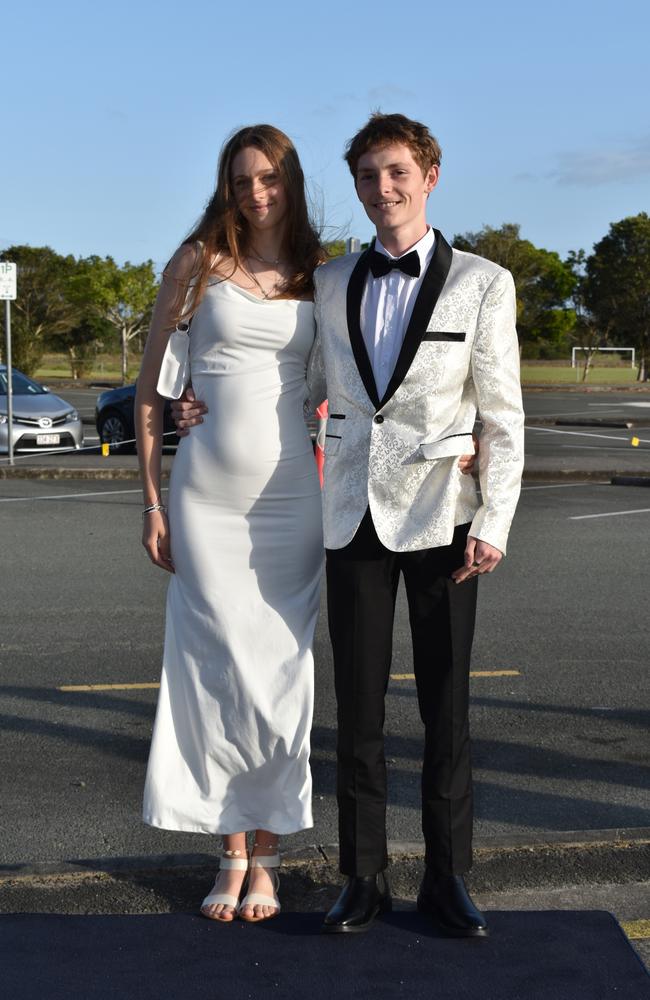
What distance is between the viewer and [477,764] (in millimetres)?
4859

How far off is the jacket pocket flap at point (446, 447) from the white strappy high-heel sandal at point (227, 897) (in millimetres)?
1294

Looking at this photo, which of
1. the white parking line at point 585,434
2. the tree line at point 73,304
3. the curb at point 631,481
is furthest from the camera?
the tree line at point 73,304

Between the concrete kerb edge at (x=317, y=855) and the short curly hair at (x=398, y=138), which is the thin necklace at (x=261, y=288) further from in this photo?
the concrete kerb edge at (x=317, y=855)

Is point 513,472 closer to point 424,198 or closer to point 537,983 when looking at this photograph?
point 424,198

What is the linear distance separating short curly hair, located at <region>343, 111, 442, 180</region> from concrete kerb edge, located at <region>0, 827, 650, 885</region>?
2003 mm

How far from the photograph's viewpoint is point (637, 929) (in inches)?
135

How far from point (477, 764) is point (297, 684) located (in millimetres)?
1494

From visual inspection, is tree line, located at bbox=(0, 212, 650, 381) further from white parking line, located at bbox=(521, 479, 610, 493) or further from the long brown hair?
the long brown hair

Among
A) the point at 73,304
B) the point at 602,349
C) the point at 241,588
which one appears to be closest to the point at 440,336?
the point at 241,588

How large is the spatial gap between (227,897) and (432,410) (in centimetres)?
147

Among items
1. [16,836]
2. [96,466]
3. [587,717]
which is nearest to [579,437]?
[96,466]

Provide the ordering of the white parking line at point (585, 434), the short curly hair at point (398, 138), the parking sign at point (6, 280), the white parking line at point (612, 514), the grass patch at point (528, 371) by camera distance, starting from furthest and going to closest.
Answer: the grass patch at point (528, 371)
the white parking line at point (585, 434)
the parking sign at point (6, 280)
the white parking line at point (612, 514)
the short curly hair at point (398, 138)

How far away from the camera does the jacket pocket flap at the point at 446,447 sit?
10.7ft

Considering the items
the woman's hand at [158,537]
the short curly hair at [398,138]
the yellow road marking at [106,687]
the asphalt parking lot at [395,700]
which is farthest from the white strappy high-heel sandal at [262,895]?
the yellow road marking at [106,687]
